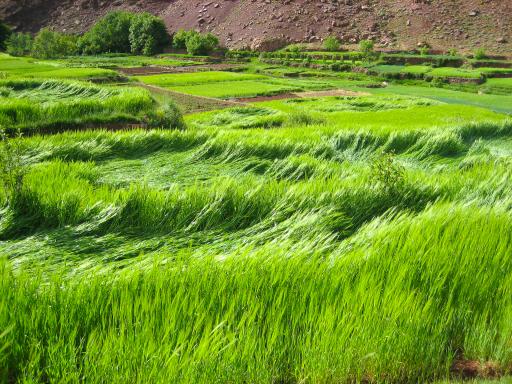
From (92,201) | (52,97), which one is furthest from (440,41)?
(92,201)

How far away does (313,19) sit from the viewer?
73500 millimetres

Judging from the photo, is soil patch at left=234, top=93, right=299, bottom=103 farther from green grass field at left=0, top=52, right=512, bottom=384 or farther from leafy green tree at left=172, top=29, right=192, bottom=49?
leafy green tree at left=172, top=29, right=192, bottom=49

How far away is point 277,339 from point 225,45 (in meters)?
75.2

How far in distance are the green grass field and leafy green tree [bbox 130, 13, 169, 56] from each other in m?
64.7

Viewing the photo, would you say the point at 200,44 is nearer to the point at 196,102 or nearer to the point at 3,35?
the point at 3,35

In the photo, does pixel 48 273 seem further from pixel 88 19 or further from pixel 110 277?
pixel 88 19

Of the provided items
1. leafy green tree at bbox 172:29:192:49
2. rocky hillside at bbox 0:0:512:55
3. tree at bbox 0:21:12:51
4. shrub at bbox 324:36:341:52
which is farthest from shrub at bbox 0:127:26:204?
tree at bbox 0:21:12:51

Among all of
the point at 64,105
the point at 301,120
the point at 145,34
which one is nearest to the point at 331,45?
the point at 145,34

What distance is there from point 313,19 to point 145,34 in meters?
25.2

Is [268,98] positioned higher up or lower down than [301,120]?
lower down

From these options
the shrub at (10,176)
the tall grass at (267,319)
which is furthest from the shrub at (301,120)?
the tall grass at (267,319)

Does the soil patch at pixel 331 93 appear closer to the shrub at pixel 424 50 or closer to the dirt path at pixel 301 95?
the dirt path at pixel 301 95

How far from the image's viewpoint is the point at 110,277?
10.2 feet

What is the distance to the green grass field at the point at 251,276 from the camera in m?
2.54
